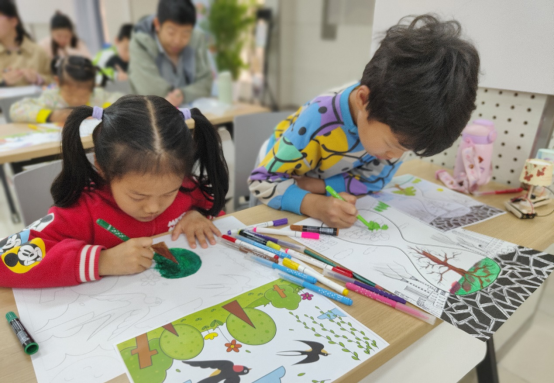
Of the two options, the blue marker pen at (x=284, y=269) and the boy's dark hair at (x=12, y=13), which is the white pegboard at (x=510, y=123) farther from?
the boy's dark hair at (x=12, y=13)

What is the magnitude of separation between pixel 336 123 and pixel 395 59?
25 centimetres

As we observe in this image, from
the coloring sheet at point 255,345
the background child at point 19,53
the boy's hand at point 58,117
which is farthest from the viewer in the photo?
the background child at point 19,53

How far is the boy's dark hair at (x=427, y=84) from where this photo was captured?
2.35 feet

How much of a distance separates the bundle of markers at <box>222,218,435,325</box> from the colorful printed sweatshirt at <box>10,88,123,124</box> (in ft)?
4.33

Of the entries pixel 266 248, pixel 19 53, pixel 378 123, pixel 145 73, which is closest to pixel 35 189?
pixel 266 248

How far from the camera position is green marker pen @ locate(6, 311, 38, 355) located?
0.52 meters

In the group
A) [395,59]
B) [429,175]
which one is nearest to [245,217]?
[395,59]

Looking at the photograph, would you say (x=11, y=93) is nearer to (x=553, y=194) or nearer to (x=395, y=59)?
(x=395, y=59)

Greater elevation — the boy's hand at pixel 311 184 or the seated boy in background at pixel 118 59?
the seated boy in background at pixel 118 59

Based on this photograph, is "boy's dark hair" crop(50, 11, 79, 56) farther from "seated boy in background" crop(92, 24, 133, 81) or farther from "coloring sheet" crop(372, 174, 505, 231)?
"coloring sheet" crop(372, 174, 505, 231)

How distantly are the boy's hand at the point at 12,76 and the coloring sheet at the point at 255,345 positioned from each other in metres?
2.72

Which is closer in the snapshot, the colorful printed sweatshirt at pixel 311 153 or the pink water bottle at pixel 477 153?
the colorful printed sweatshirt at pixel 311 153

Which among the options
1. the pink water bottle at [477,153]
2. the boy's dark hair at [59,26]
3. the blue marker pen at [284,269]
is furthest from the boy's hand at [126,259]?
the boy's dark hair at [59,26]

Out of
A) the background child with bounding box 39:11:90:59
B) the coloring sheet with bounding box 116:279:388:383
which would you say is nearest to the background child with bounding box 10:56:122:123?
the coloring sheet with bounding box 116:279:388:383
